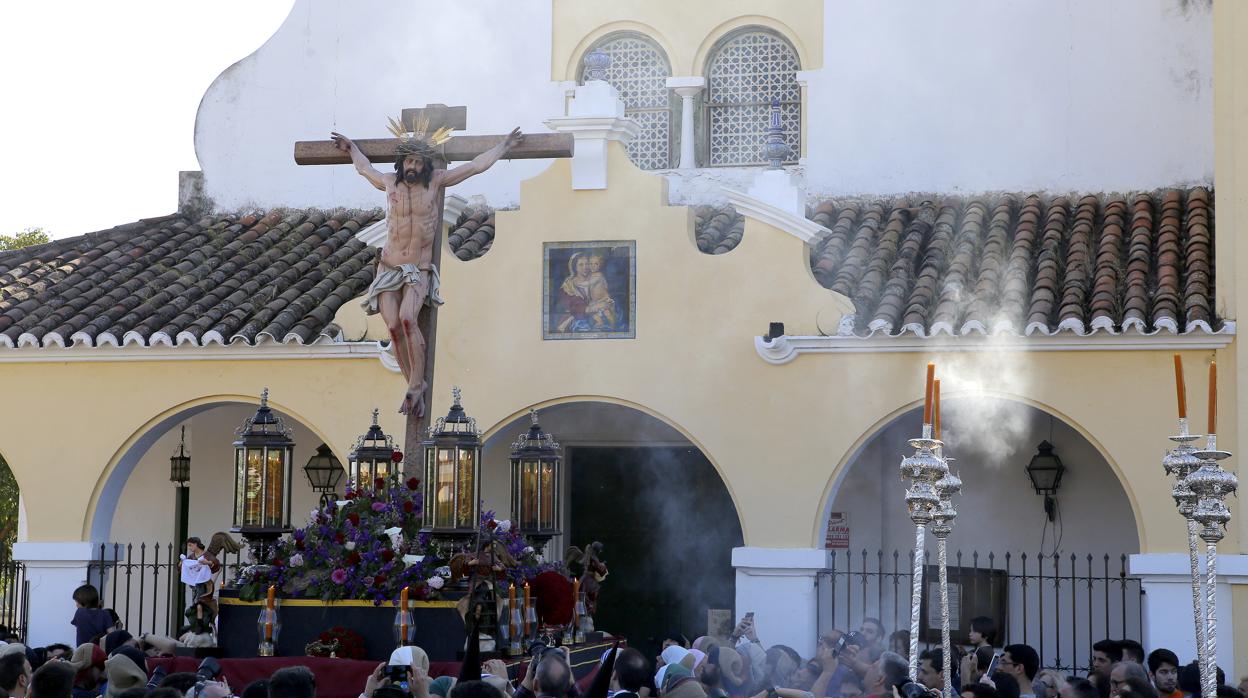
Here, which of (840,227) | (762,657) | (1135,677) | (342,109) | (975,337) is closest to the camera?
(1135,677)

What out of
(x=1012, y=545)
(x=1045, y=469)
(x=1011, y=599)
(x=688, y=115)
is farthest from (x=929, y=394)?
(x=688, y=115)

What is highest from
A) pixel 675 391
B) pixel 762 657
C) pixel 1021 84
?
pixel 1021 84

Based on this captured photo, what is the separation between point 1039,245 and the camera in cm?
1548

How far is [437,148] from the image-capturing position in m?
12.1

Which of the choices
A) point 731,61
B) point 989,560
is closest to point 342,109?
point 731,61

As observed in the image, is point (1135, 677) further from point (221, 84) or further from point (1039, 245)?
point (221, 84)

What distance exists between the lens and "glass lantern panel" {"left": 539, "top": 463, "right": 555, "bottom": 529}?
11648 millimetres

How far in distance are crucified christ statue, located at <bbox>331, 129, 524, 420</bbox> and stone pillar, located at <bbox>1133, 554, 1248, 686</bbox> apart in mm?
5852

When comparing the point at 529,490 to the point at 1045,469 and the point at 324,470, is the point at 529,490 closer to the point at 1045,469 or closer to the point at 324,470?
the point at 324,470

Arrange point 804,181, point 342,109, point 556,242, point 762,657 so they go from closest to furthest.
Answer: point 762,657, point 556,242, point 804,181, point 342,109

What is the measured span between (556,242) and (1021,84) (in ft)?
16.7

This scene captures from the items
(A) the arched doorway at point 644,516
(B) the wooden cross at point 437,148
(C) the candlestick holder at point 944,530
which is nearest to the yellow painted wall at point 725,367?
(A) the arched doorway at point 644,516

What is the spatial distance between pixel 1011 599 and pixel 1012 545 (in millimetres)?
486

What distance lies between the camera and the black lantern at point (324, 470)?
1666cm
